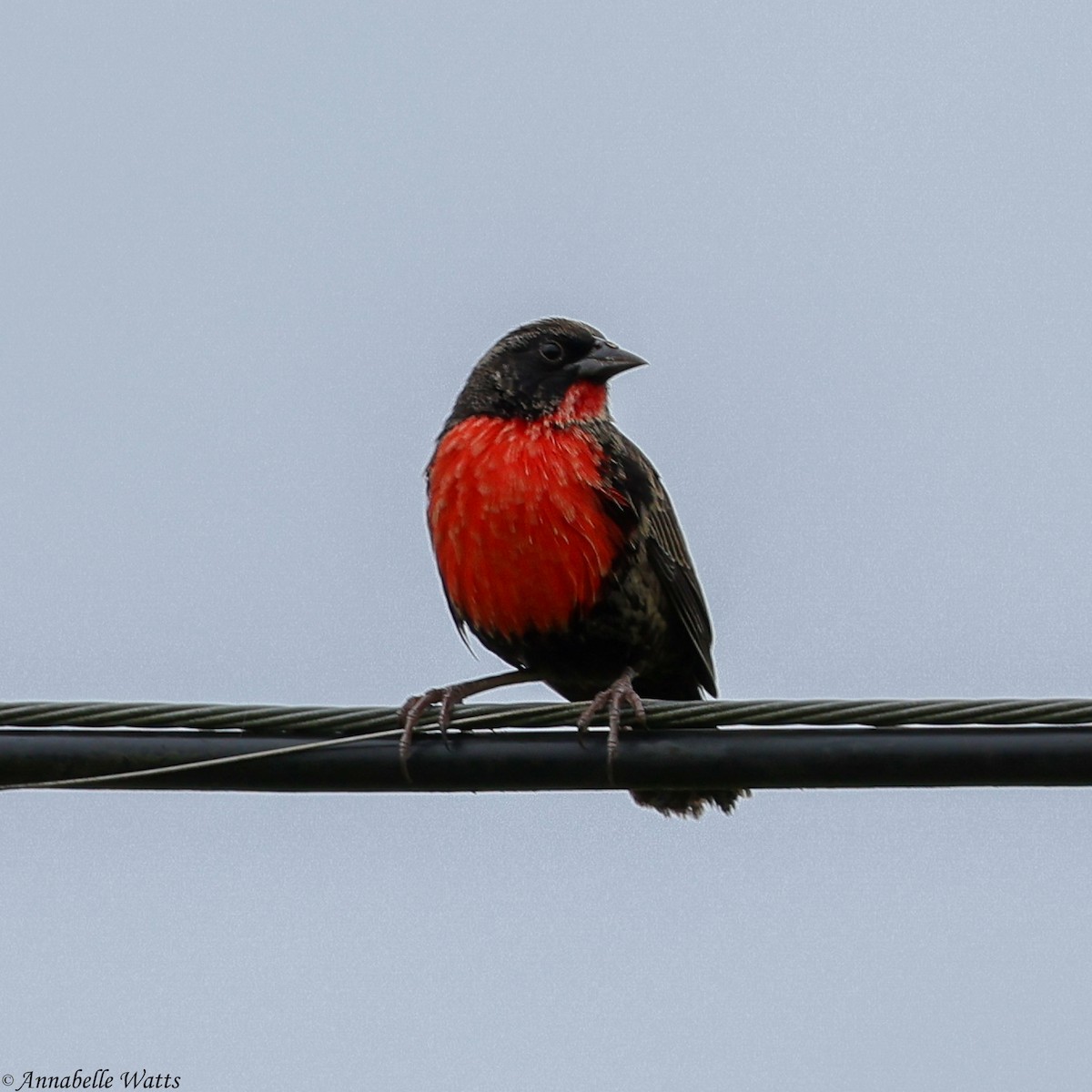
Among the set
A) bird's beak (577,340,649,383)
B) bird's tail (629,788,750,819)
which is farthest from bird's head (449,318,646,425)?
bird's tail (629,788,750,819)

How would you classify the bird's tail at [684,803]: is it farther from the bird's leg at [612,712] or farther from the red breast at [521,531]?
the bird's leg at [612,712]

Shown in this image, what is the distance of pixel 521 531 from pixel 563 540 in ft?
0.51

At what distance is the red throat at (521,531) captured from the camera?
6.78m

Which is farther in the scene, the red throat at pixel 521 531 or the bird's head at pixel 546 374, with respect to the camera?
the bird's head at pixel 546 374

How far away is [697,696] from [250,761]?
2946 mm

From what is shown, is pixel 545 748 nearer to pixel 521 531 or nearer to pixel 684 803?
pixel 521 531

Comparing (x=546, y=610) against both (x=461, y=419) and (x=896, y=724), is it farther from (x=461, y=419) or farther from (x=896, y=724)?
(x=896, y=724)

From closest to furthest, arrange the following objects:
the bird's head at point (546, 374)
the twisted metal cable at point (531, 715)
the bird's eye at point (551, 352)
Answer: the twisted metal cable at point (531, 715) → the bird's head at point (546, 374) → the bird's eye at point (551, 352)

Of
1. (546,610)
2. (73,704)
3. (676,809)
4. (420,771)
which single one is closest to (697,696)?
(676,809)

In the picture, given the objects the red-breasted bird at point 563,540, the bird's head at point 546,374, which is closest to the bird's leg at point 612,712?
the red-breasted bird at point 563,540

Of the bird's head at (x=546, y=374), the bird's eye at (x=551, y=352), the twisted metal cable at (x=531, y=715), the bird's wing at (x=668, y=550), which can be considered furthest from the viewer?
the bird's eye at (x=551, y=352)

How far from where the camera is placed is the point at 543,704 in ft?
16.6

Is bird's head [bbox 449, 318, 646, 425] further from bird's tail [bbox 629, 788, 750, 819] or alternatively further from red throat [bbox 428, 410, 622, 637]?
bird's tail [bbox 629, 788, 750, 819]

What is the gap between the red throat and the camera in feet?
22.2
